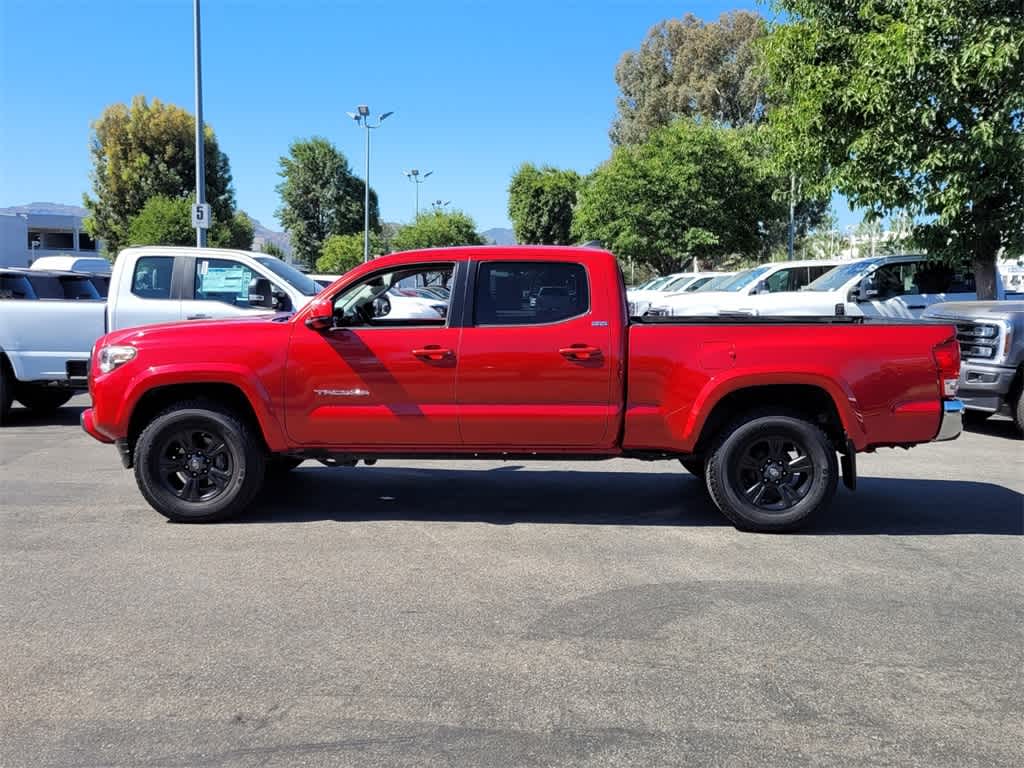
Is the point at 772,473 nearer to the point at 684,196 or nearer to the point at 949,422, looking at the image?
the point at 949,422

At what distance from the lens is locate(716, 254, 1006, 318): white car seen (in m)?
15.5

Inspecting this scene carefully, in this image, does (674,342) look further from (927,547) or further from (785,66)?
(785,66)

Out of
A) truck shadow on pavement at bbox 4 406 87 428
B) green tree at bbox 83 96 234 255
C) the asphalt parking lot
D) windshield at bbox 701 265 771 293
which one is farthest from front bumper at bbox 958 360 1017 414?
green tree at bbox 83 96 234 255

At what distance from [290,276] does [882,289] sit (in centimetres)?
974

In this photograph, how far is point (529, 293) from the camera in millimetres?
6543

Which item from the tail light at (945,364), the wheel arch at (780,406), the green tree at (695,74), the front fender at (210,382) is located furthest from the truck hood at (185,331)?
the green tree at (695,74)

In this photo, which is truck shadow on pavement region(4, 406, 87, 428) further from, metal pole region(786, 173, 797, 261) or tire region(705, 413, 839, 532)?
metal pole region(786, 173, 797, 261)

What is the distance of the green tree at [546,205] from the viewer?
73062 millimetres

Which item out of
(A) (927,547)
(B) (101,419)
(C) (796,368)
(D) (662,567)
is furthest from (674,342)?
(B) (101,419)

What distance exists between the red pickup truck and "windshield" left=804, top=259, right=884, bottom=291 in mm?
9800

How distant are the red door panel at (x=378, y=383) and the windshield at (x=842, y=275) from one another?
11.0 m

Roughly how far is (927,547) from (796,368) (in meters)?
1.40

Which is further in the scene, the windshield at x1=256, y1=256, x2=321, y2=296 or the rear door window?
the windshield at x1=256, y1=256, x2=321, y2=296

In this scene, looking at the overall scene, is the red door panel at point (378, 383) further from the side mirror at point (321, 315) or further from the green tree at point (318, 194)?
the green tree at point (318, 194)
